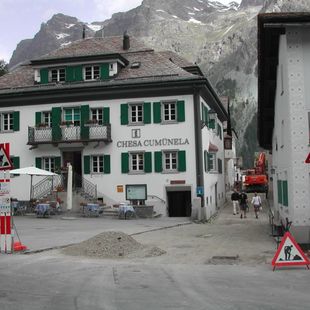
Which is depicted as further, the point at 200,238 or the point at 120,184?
the point at 120,184

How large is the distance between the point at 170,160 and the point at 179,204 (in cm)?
310

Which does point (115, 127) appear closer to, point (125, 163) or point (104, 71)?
point (125, 163)

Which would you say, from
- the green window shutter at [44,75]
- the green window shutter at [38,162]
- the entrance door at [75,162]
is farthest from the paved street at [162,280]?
the green window shutter at [44,75]

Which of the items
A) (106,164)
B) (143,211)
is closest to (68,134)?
(106,164)

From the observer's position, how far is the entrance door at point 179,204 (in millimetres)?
33375

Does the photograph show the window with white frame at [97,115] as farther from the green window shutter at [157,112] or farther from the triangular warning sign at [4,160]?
the triangular warning sign at [4,160]

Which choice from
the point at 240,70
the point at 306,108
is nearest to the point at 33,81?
the point at 306,108

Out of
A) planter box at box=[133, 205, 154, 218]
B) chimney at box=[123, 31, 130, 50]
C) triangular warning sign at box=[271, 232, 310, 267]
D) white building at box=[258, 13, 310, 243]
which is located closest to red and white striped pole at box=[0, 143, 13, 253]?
triangular warning sign at box=[271, 232, 310, 267]

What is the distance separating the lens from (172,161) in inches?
1287

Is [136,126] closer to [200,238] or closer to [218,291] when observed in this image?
[200,238]

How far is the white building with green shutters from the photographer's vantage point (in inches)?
1275

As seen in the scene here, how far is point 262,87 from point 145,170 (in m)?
11.8

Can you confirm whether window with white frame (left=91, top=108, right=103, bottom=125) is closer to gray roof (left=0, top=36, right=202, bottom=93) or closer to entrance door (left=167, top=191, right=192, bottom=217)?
gray roof (left=0, top=36, right=202, bottom=93)

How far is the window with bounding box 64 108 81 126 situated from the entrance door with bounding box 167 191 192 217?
7.44 m
